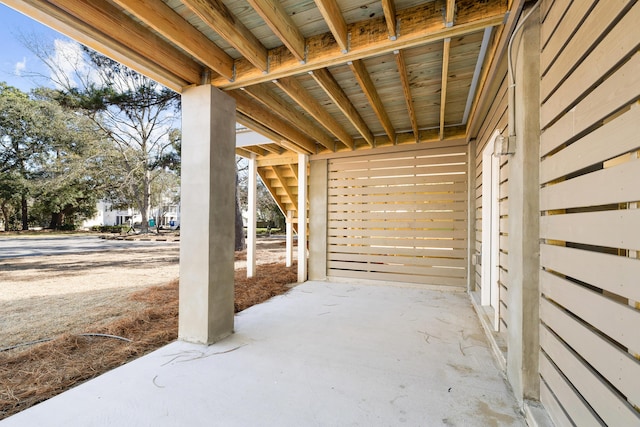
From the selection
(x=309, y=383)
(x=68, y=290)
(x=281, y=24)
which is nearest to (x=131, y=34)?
(x=281, y=24)

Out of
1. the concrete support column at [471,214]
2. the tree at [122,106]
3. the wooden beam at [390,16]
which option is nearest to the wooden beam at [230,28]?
the wooden beam at [390,16]

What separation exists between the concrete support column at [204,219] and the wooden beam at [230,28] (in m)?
0.63

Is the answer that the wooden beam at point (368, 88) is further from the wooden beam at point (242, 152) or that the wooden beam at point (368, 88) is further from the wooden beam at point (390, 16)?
the wooden beam at point (242, 152)

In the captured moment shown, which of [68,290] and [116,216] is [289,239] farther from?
[116,216]

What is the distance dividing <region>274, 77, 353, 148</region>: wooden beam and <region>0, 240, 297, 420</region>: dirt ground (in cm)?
274

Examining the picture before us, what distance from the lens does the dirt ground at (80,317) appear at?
2.16 metres

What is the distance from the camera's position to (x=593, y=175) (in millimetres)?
1142

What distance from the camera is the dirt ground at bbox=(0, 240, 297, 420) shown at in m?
2.16

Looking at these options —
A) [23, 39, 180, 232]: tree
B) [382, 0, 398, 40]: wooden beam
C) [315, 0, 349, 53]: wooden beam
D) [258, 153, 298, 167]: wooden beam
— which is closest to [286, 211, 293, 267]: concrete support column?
[258, 153, 298, 167]: wooden beam

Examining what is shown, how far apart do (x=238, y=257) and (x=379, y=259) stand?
5.37 meters

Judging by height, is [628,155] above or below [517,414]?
above

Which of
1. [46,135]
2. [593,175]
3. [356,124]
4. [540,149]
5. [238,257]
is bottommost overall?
[238,257]

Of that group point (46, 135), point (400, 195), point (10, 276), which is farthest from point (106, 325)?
point (46, 135)

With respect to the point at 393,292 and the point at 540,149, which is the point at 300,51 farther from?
the point at 393,292
